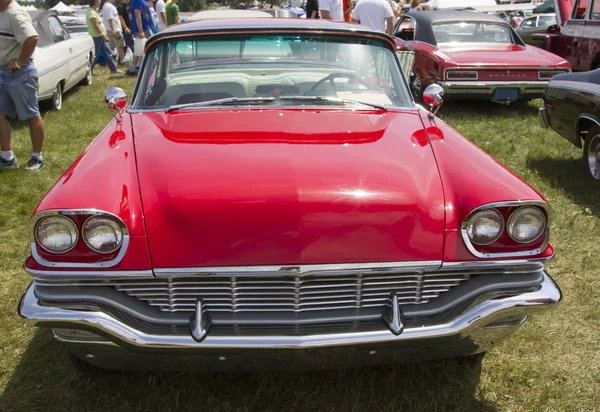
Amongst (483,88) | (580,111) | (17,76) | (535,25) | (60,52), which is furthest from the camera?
(535,25)

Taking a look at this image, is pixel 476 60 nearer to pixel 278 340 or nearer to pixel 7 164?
pixel 7 164

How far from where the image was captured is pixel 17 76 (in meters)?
5.18

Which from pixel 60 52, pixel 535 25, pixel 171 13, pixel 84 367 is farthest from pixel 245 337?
pixel 535 25

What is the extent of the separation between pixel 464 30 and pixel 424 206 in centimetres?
745

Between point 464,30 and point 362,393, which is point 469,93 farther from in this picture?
point 362,393

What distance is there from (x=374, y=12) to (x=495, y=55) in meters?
2.06

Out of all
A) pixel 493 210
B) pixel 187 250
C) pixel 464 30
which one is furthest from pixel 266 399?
pixel 464 30

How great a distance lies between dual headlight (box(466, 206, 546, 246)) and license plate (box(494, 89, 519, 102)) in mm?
5895

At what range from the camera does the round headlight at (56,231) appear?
2006mm

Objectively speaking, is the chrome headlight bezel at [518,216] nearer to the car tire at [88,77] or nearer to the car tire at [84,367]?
the car tire at [84,367]

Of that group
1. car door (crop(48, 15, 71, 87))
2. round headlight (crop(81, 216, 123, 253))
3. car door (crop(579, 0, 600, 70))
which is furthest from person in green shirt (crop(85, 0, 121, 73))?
round headlight (crop(81, 216, 123, 253))

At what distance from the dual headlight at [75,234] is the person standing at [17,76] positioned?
3.74 meters

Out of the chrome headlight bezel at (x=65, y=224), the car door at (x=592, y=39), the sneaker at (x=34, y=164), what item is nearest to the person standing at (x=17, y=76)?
the sneaker at (x=34, y=164)

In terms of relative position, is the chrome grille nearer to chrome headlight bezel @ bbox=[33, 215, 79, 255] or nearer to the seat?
chrome headlight bezel @ bbox=[33, 215, 79, 255]
